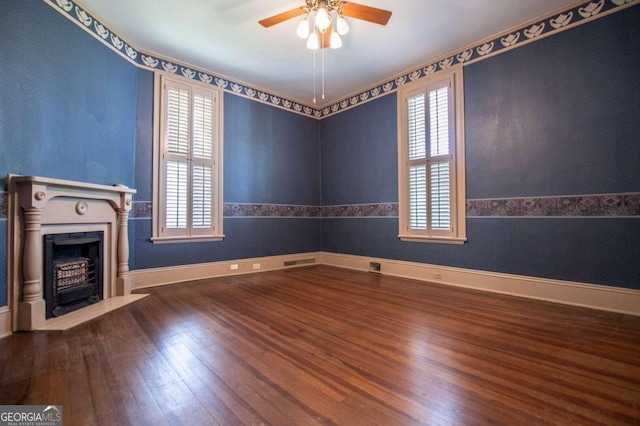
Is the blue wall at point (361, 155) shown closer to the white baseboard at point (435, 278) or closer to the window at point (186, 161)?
the white baseboard at point (435, 278)

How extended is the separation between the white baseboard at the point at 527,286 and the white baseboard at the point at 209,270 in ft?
5.41

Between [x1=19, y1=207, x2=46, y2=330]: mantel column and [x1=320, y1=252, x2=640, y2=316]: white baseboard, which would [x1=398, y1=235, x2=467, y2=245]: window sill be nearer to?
[x1=320, y1=252, x2=640, y2=316]: white baseboard

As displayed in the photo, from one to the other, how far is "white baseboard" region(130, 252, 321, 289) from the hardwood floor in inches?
40.2

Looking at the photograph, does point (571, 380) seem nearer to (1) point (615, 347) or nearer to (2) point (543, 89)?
(1) point (615, 347)

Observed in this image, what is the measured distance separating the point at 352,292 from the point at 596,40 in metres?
3.84

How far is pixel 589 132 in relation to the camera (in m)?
2.99

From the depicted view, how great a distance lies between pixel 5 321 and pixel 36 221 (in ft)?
2.77

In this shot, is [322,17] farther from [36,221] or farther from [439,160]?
[36,221]

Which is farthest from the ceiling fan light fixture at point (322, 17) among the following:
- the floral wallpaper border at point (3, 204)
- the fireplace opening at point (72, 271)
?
the fireplace opening at point (72, 271)

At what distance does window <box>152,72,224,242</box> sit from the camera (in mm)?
4062

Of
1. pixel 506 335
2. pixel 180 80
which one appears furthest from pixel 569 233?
pixel 180 80

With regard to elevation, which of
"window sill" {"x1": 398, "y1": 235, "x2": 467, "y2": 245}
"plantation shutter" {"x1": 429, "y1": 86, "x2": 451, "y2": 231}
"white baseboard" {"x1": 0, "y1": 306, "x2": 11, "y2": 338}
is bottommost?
"white baseboard" {"x1": 0, "y1": 306, "x2": 11, "y2": 338}

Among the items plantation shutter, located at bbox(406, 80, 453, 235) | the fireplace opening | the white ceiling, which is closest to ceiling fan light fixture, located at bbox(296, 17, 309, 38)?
the white ceiling

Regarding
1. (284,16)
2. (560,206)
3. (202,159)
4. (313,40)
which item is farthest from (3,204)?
(560,206)
